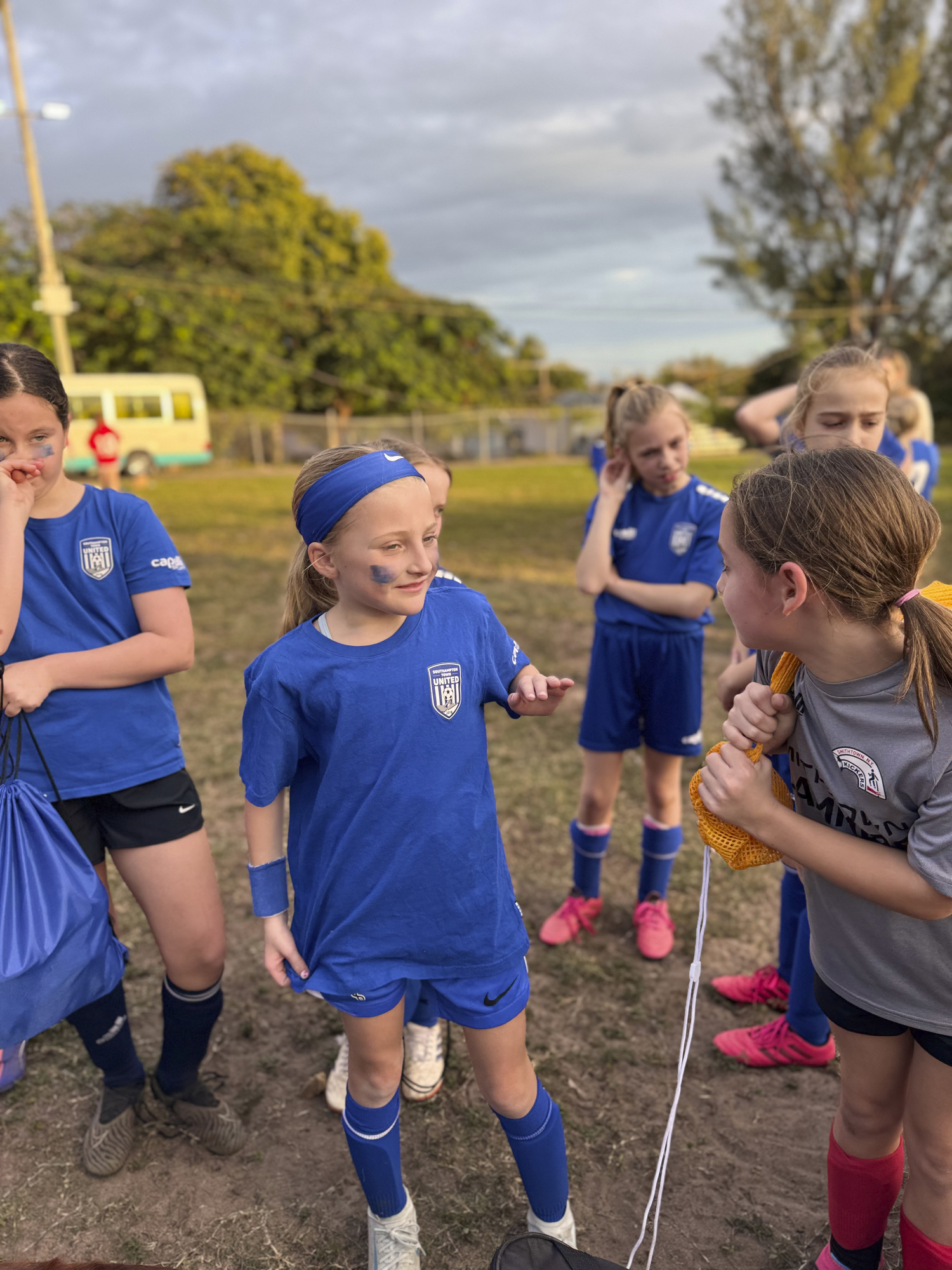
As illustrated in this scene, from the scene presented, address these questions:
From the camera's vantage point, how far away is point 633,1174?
7.62 feet

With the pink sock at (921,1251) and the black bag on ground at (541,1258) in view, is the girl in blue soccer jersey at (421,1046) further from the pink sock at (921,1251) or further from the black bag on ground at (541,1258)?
the pink sock at (921,1251)

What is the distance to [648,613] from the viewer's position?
3.14m

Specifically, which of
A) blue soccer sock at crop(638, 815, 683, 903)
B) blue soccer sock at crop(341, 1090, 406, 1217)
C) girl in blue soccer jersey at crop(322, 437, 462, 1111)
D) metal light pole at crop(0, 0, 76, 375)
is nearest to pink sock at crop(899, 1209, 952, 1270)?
blue soccer sock at crop(341, 1090, 406, 1217)

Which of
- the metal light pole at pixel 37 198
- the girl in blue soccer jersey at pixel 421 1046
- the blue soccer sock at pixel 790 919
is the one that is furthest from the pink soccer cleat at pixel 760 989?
the metal light pole at pixel 37 198

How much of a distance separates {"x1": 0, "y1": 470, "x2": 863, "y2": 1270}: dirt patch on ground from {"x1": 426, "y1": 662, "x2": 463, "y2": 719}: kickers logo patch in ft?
4.46

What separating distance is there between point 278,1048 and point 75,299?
30.5 metres

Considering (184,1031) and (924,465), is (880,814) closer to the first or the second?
(184,1031)

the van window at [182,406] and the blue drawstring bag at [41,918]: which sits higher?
the van window at [182,406]

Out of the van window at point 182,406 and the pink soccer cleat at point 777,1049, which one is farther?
the van window at point 182,406

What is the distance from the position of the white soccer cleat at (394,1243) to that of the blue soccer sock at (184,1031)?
0.68 m

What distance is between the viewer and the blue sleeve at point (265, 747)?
174 centimetres

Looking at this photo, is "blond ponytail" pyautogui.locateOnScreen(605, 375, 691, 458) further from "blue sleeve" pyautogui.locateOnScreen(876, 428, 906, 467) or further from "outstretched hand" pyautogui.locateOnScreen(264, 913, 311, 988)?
"outstretched hand" pyautogui.locateOnScreen(264, 913, 311, 988)

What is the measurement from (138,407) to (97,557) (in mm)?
23231

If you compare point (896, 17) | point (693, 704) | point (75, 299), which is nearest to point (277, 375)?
point (75, 299)
